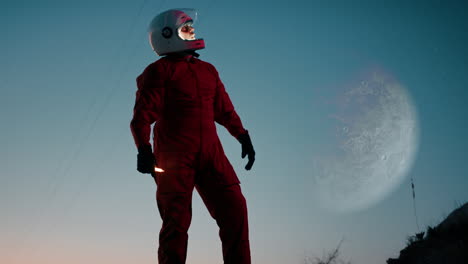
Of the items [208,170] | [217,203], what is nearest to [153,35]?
[208,170]

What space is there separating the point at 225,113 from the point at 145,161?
3.34 feet

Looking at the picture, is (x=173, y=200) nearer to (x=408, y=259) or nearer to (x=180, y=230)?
(x=180, y=230)

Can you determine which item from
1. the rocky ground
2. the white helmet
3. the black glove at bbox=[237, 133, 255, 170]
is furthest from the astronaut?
the rocky ground

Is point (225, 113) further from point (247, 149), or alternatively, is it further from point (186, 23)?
point (186, 23)

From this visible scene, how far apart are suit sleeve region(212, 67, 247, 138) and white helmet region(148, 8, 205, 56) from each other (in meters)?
0.36

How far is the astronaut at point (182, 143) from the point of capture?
3629 mm

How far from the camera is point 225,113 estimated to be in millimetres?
4363

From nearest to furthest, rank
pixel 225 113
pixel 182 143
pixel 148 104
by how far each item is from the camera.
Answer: pixel 182 143 < pixel 148 104 < pixel 225 113

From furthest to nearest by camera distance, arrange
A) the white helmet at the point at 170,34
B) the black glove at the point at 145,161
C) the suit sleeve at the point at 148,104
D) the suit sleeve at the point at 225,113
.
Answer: the suit sleeve at the point at 225,113 < the white helmet at the point at 170,34 < the suit sleeve at the point at 148,104 < the black glove at the point at 145,161

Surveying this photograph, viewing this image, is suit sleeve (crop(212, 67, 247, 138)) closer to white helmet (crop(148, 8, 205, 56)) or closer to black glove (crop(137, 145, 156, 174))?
white helmet (crop(148, 8, 205, 56))

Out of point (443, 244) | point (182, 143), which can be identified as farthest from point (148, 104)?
point (443, 244)

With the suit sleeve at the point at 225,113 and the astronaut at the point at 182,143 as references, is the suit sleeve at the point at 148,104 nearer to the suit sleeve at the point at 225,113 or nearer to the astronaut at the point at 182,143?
the astronaut at the point at 182,143

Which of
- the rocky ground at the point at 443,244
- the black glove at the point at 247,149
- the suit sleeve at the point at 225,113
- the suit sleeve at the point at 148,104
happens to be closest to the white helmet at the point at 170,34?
the suit sleeve at the point at 148,104

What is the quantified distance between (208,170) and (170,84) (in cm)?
75
